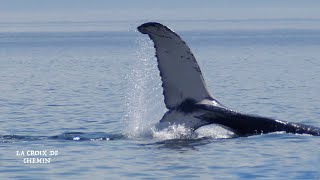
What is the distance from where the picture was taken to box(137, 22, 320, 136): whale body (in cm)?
1608

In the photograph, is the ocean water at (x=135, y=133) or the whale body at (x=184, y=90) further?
the whale body at (x=184, y=90)

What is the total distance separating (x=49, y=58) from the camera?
54.3 m

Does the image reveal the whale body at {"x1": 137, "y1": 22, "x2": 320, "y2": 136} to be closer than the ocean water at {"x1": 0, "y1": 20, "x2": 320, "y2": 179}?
No

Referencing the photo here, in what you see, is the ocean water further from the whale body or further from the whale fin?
the whale fin

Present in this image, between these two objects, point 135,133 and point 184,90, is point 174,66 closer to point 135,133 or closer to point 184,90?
point 184,90

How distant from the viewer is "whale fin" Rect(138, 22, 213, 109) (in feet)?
52.5

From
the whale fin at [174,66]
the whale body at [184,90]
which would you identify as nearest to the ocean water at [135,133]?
the whale body at [184,90]

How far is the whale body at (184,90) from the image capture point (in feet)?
52.7

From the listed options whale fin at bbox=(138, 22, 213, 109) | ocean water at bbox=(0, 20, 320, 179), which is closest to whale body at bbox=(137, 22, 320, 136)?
whale fin at bbox=(138, 22, 213, 109)

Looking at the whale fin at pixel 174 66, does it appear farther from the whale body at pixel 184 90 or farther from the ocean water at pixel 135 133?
the ocean water at pixel 135 133

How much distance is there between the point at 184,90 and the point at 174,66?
1.55 feet

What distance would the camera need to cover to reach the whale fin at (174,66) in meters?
16.0

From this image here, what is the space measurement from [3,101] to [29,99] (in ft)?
3.13

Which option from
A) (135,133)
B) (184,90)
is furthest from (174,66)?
(135,133)
